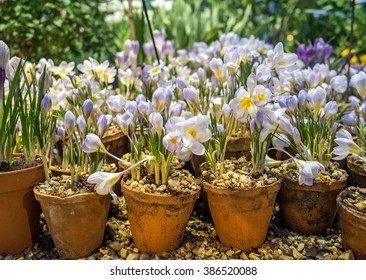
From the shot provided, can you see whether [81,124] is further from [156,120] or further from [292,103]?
[292,103]

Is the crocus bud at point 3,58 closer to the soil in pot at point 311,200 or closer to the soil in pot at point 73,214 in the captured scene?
the soil in pot at point 73,214

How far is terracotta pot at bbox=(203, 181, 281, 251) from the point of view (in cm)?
131

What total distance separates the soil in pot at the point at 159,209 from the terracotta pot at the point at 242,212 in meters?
0.08

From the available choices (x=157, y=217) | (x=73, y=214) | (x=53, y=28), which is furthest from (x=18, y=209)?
(x=53, y=28)

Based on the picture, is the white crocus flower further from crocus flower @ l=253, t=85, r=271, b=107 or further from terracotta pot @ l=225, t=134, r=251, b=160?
terracotta pot @ l=225, t=134, r=251, b=160

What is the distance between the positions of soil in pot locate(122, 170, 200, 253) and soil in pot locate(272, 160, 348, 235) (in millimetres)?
345

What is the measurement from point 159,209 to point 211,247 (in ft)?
0.85

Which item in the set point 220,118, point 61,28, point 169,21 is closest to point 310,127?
point 220,118

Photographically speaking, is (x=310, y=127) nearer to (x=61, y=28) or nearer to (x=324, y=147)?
(x=324, y=147)

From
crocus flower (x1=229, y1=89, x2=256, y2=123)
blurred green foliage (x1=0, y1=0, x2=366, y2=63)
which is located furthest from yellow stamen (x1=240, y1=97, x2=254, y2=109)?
blurred green foliage (x1=0, y1=0, x2=366, y2=63)

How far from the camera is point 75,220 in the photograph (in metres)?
1.31

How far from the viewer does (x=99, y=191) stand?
124 centimetres

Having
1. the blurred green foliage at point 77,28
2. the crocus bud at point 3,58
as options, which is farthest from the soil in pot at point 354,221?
the blurred green foliage at point 77,28
